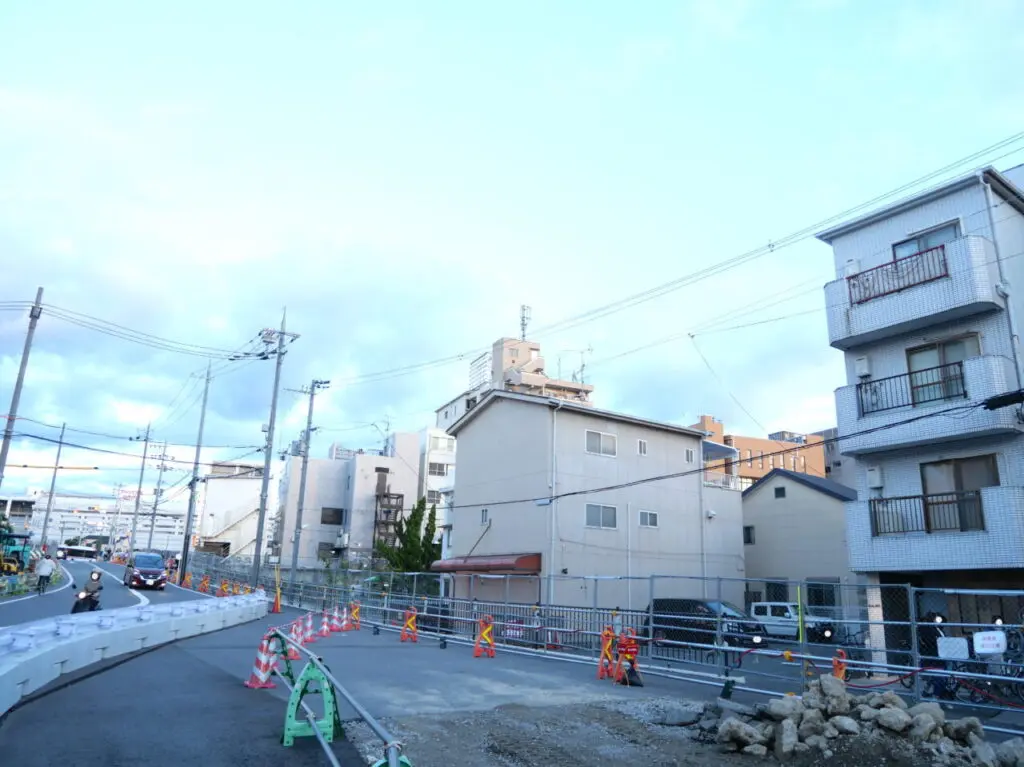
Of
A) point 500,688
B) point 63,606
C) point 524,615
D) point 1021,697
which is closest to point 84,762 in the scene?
point 500,688

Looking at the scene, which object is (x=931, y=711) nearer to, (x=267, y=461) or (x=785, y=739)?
(x=785, y=739)

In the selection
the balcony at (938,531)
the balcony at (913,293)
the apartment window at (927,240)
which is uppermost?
the apartment window at (927,240)

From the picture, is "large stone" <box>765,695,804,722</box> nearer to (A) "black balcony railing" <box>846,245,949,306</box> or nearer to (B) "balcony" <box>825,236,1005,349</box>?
(B) "balcony" <box>825,236,1005,349</box>

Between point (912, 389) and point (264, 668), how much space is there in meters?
16.5

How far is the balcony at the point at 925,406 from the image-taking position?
56.6ft

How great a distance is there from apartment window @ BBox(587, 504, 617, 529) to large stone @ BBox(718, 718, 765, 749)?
2148 cm

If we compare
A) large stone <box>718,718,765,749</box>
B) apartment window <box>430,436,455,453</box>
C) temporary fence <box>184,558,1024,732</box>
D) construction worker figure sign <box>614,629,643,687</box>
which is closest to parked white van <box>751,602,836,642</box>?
temporary fence <box>184,558,1024,732</box>

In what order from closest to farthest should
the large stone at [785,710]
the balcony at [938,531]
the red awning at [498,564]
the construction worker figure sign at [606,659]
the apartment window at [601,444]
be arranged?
the large stone at [785,710] → the construction worker figure sign at [606,659] → the balcony at [938,531] → the red awning at [498,564] → the apartment window at [601,444]

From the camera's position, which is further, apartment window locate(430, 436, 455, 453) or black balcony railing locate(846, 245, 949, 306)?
apartment window locate(430, 436, 455, 453)

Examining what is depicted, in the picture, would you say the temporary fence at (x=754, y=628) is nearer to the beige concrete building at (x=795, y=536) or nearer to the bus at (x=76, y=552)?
the beige concrete building at (x=795, y=536)

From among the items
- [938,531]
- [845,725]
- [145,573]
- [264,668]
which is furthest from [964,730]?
[145,573]

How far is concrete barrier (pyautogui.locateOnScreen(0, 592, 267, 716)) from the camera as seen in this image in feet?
31.3

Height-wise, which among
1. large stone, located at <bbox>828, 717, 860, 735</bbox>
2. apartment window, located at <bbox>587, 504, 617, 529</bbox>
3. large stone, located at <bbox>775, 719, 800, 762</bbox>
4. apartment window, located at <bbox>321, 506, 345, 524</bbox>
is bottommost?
large stone, located at <bbox>775, 719, 800, 762</bbox>

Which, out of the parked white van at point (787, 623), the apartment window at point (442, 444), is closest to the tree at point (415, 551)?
the parked white van at point (787, 623)
